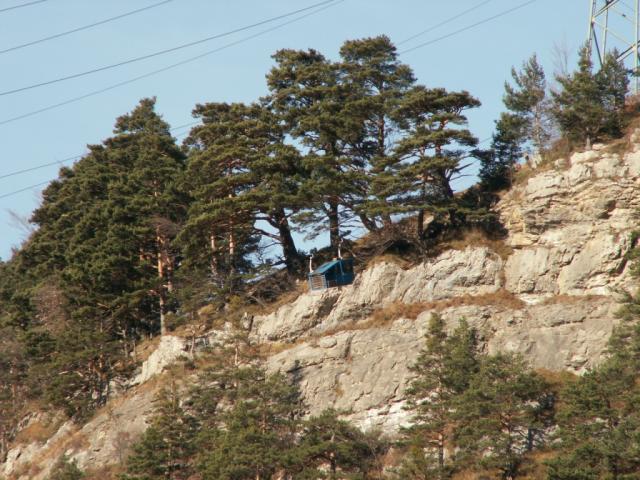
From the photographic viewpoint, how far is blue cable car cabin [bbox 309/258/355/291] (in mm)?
41469

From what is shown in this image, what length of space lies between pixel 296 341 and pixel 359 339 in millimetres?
3640

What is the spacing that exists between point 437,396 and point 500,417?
314cm

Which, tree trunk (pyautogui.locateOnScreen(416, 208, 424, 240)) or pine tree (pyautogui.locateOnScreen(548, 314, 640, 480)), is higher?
tree trunk (pyautogui.locateOnScreen(416, 208, 424, 240))

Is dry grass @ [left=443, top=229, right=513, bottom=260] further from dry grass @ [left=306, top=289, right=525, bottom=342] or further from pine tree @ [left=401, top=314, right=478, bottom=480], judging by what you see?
pine tree @ [left=401, top=314, right=478, bottom=480]

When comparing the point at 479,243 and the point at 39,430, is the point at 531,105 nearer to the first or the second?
the point at 479,243

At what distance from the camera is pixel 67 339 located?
49.0 m

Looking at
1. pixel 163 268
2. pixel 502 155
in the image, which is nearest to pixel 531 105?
pixel 502 155

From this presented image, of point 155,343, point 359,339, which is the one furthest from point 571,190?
point 155,343

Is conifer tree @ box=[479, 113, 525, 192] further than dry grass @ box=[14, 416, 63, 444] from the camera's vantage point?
No

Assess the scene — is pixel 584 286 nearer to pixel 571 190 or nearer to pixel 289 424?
pixel 571 190

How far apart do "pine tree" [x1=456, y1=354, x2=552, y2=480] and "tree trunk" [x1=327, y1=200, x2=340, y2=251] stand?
45.0 ft

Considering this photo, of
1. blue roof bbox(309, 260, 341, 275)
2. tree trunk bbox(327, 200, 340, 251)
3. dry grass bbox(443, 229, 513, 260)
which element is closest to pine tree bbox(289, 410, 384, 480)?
blue roof bbox(309, 260, 341, 275)

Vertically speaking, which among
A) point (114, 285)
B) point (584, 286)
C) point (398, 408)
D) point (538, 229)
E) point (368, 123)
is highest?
point (368, 123)

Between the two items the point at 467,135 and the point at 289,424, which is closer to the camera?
the point at 289,424
